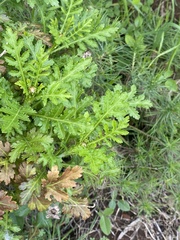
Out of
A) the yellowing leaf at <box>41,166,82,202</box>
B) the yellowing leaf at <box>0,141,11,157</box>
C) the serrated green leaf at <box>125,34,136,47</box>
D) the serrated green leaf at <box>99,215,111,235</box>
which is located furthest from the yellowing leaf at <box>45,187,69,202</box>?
the serrated green leaf at <box>125,34,136,47</box>

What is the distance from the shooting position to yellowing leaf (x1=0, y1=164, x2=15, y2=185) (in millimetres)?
1635

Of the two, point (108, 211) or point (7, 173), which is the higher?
point (7, 173)

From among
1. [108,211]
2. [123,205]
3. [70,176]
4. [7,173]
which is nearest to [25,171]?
[7,173]

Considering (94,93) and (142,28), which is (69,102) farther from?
(142,28)

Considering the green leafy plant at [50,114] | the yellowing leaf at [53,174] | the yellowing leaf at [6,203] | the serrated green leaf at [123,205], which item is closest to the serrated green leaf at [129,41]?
the green leafy plant at [50,114]

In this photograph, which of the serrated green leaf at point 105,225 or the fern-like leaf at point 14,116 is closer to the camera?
the fern-like leaf at point 14,116

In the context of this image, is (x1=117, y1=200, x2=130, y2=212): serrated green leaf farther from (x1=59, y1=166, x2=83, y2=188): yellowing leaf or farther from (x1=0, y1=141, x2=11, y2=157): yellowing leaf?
(x1=0, y1=141, x2=11, y2=157): yellowing leaf

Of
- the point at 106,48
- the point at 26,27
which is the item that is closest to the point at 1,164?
the point at 26,27

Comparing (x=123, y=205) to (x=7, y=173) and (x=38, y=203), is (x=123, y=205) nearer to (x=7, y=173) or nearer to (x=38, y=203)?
(x=38, y=203)

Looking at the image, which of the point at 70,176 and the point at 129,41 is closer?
the point at 70,176

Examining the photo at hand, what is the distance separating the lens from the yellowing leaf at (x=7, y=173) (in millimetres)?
1635

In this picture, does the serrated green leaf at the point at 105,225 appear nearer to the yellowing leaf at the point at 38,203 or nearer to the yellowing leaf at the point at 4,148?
the yellowing leaf at the point at 38,203

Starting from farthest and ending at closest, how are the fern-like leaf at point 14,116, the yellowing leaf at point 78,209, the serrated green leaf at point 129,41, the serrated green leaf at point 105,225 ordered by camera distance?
1. the serrated green leaf at point 129,41
2. the serrated green leaf at point 105,225
3. the yellowing leaf at point 78,209
4. the fern-like leaf at point 14,116

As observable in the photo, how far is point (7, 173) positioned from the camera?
64.7 inches
